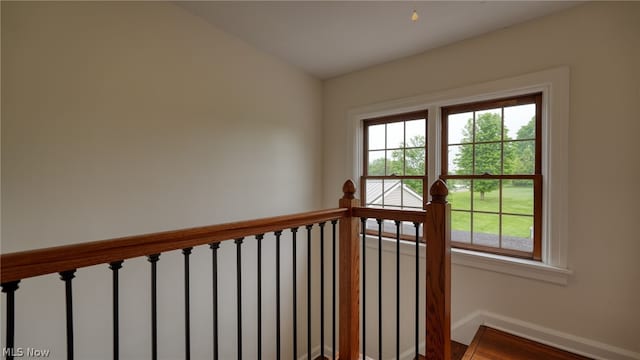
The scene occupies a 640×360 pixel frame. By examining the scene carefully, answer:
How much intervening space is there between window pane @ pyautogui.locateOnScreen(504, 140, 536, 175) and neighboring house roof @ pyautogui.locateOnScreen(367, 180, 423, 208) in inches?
31.3

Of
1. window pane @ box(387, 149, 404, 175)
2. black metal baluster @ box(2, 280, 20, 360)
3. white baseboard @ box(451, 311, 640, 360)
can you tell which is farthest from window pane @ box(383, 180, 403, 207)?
black metal baluster @ box(2, 280, 20, 360)

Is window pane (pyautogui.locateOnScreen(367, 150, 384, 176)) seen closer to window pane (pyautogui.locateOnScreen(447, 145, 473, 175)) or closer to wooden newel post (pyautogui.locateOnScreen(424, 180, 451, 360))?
window pane (pyautogui.locateOnScreen(447, 145, 473, 175))

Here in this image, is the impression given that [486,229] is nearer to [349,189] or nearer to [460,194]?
[460,194]

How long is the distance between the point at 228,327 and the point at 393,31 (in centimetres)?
279

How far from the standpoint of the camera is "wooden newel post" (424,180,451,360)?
1.37m

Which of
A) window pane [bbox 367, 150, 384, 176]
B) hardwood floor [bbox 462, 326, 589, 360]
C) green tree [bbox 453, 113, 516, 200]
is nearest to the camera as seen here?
hardwood floor [bbox 462, 326, 589, 360]

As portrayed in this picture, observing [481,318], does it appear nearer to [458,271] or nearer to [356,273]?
[458,271]

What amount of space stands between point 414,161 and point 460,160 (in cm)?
43

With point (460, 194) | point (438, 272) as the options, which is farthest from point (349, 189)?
point (460, 194)

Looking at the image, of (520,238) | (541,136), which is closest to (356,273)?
(520,238)

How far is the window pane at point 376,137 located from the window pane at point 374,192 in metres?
0.38

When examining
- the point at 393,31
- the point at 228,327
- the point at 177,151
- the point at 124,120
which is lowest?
the point at 228,327

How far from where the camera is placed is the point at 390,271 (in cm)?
274

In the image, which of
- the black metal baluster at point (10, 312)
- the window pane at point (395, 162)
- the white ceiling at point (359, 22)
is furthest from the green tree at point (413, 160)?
the black metal baluster at point (10, 312)
